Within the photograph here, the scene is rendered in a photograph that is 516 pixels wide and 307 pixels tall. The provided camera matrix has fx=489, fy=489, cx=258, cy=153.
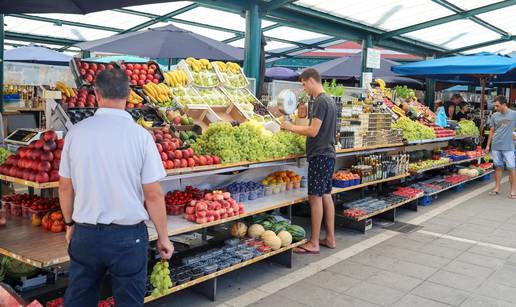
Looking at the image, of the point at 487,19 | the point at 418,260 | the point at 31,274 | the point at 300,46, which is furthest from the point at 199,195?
the point at 300,46

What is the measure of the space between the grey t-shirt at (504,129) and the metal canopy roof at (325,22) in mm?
2765

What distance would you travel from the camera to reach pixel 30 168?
Answer: 3.88 m

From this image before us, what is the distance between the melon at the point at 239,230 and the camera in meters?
5.71

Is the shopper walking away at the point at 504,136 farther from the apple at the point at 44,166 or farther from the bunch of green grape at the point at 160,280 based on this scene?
the apple at the point at 44,166

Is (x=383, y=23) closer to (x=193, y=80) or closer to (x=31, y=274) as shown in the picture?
(x=193, y=80)

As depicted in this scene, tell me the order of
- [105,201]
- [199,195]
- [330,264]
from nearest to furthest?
[105,201]
[199,195]
[330,264]

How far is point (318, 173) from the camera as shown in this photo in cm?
601

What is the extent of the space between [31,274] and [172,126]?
205 cm

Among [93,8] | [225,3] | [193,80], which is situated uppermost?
[225,3]

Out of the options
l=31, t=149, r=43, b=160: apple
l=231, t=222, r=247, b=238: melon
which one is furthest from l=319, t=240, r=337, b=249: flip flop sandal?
l=31, t=149, r=43, b=160: apple

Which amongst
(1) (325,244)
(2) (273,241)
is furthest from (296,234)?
(1) (325,244)

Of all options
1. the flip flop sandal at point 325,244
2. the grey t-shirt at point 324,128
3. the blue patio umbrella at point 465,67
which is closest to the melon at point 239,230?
the grey t-shirt at point 324,128

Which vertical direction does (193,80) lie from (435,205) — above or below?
above

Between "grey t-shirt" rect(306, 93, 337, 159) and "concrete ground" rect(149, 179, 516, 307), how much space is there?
132 centimetres
